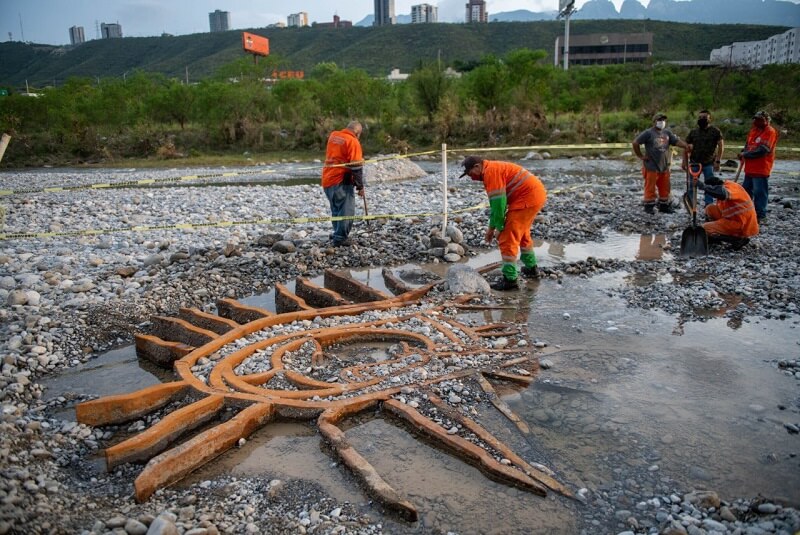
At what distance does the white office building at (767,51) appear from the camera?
45.0 m

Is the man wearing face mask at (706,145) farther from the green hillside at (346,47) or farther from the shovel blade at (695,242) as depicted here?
the green hillside at (346,47)

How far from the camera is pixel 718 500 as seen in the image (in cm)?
307

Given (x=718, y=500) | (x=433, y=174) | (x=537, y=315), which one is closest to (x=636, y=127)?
(x=433, y=174)

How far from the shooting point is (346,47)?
266 ft

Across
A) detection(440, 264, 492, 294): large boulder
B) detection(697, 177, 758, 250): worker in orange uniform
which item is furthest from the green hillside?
detection(440, 264, 492, 294): large boulder

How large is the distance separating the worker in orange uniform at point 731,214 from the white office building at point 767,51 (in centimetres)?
4031

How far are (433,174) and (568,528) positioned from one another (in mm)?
16077

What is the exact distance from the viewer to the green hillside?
71125 millimetres

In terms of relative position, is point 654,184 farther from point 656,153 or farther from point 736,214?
point 736,214

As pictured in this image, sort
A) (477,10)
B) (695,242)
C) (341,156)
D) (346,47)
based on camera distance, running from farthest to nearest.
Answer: (477,10), (346,47), (341,156), (695,242)

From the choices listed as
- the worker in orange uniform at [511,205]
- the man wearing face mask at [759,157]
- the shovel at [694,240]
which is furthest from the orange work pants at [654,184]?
the worker in orange uniform at [511,205]

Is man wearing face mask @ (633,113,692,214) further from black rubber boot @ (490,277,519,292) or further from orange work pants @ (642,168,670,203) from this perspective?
black rubber boot @ (490,277,519,292)

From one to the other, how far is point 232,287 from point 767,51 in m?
59.1

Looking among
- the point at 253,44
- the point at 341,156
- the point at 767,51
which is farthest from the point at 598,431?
the point at 767,51
